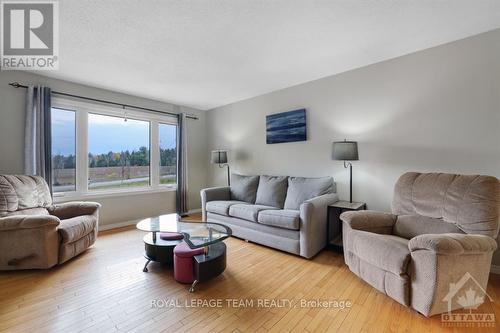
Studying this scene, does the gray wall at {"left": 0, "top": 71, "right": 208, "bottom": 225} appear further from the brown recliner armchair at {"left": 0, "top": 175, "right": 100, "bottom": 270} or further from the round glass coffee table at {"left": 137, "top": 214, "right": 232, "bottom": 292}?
the round glass coffee table at {"left": 137, "top": 214, "right": 232, "bottom": 292}

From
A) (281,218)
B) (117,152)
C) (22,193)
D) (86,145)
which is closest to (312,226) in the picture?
(281,218)

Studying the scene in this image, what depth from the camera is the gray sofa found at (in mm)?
2553

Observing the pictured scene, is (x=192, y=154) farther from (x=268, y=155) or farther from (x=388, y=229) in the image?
(x=388, y=229)

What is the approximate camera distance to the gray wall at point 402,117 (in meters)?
2.18

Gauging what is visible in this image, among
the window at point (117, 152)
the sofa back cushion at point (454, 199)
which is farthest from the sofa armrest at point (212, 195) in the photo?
the sofa back cushion at point (454, 199)

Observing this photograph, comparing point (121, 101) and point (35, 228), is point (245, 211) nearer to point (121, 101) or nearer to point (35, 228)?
point (35, 228)

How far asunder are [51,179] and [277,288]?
3.44 metres

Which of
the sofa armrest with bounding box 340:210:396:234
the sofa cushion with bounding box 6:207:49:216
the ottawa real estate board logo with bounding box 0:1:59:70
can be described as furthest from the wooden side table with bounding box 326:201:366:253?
the sofa cushion with bounding box 6:207:49:216

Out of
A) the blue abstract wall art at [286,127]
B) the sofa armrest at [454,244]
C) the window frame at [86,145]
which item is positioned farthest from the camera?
→ the blue abstract wall art at [286,127]

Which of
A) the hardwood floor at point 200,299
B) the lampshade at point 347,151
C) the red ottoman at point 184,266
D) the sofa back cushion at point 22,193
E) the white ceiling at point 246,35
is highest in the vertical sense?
the white ceiling at point 246,35

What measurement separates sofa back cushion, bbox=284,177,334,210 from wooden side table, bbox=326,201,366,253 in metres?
0.26

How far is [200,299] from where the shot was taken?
1805 mm

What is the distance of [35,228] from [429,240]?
3.54 metres

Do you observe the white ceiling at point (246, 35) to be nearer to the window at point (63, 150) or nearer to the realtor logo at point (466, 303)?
the window at point (63, 150)
